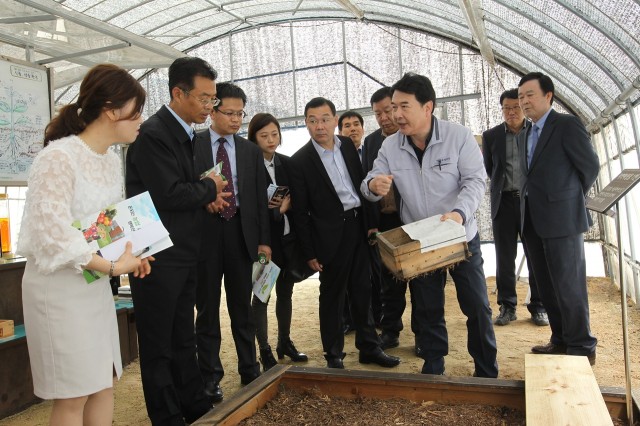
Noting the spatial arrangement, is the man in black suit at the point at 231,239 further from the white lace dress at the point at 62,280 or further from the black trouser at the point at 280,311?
the white lace dress at the point at 62,280

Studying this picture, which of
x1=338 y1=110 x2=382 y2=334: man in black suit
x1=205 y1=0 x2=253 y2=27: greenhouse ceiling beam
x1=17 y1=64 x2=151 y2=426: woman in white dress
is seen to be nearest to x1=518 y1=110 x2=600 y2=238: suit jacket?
x1=338 y1=110 x2=382 y2=334: man in black suit

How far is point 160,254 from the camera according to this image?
2604mm

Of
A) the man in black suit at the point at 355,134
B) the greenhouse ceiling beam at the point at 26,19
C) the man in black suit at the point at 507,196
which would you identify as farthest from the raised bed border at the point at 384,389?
the greenhouse ceiling beam at the point at 26,19

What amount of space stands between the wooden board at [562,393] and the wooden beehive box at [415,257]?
0.63m

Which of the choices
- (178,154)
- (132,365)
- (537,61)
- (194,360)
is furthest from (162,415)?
(537,61)

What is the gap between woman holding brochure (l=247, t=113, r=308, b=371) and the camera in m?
3.95

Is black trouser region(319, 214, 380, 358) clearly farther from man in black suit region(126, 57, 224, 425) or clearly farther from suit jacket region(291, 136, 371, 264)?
man in black suit region(126, 57, 224, 425)

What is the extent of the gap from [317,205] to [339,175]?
9.9 inches

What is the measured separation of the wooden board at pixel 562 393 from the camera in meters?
2.10

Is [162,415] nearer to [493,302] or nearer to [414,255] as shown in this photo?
[414,255]

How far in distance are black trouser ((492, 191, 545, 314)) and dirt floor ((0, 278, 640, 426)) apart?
0.23 m

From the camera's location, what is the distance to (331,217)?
3.64m

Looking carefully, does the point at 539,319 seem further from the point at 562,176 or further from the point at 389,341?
the point at 562,176

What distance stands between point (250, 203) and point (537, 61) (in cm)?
506
